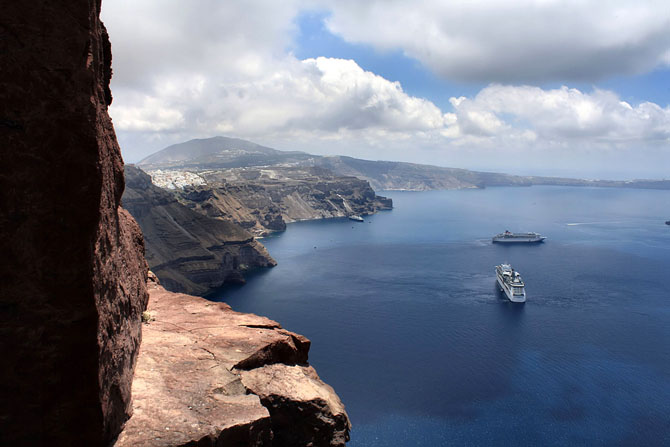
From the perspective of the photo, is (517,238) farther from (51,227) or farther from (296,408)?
(51,227)

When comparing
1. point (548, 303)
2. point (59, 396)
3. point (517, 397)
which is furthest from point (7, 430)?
point (548, 303)

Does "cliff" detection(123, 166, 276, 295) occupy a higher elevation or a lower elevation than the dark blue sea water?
higher

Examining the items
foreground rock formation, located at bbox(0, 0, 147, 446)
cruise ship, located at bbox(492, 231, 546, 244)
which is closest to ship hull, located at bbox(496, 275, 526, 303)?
cruise ship, located at bbox(492, 231, 546, 244)

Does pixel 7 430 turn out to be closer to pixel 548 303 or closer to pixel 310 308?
pixel 310 308

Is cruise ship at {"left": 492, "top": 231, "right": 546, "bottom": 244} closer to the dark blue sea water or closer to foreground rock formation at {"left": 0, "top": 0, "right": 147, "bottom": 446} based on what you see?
the dark blue sea water

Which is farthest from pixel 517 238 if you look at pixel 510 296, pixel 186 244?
pixel 186 244

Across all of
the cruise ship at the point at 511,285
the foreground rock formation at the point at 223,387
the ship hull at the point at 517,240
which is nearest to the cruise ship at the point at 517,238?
the ship hull at the point at 517,240
